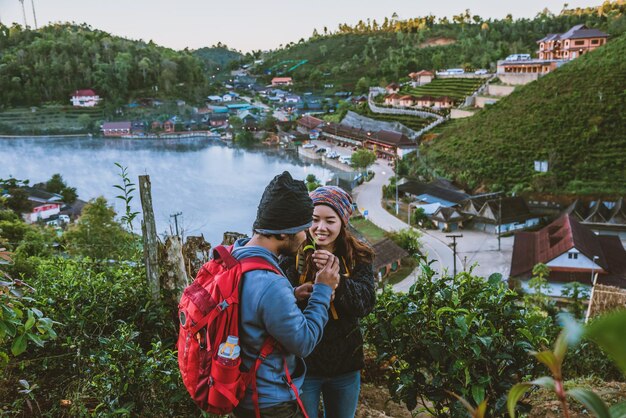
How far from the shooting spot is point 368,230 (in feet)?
51.4

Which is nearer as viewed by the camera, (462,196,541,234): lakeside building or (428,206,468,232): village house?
(462,196,541,234): lakeside building

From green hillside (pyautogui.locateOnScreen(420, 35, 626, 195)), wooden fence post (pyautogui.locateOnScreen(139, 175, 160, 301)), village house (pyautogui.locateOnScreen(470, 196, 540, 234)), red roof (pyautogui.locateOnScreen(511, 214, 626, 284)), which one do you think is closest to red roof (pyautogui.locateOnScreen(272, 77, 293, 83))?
green hillside (pyautogui.locateOnScreen(420, 35, 626, 195))

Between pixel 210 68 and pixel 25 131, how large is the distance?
1623 inches

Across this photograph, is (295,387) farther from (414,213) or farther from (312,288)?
(414,213)

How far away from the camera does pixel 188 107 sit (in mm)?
46938

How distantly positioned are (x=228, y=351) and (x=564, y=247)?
1157cm

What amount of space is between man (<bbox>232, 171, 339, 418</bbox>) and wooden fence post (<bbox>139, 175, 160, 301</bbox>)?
51.4 inches

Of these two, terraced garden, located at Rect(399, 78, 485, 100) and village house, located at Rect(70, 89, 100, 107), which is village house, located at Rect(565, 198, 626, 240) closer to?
terraced garden, located at Rect(399, 78, 485, 100)

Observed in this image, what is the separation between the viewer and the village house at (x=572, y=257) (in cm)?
1065

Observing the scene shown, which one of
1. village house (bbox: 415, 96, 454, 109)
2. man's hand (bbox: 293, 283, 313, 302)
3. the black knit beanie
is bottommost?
village house (bbox: 415, 96, 454, 109)

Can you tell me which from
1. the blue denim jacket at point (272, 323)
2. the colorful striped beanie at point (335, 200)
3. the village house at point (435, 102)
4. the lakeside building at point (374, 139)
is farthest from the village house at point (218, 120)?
the blue denim jacket at point (272, 323)

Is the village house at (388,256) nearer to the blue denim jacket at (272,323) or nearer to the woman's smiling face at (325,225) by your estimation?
the woman's smiling face at (325,225)

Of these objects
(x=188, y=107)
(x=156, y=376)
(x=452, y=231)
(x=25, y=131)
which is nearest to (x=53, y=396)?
(x=156, y=376)

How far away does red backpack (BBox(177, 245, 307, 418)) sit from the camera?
1.05m
